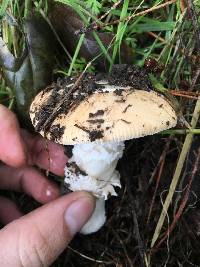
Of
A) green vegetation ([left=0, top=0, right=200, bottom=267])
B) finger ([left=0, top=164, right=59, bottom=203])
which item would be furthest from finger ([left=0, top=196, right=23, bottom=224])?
green vegetation ([left=0, top=0, right=200, bottom=267])

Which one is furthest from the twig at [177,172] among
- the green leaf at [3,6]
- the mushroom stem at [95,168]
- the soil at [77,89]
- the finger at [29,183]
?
the green leaf at [3,6]

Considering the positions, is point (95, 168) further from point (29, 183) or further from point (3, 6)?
point (3, 6)

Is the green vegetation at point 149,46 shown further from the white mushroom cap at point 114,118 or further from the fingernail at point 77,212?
the fingernail at point 77,212

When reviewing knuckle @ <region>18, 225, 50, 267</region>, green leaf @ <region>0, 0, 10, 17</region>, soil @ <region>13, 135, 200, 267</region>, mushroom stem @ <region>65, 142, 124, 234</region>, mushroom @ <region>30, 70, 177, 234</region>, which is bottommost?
soil @ <region>13, 135, 200, 267</region>

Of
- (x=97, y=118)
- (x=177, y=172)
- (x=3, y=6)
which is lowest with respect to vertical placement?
(x=177, y=172)

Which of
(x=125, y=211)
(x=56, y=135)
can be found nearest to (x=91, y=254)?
(x=125, y=211)

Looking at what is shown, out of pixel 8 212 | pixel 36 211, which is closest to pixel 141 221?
pixel 36 211

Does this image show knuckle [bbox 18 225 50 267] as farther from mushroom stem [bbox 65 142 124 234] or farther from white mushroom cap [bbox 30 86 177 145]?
white mushroom cap [bbox 30 86 177 145]

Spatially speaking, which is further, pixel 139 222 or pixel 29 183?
pixel 29 183
